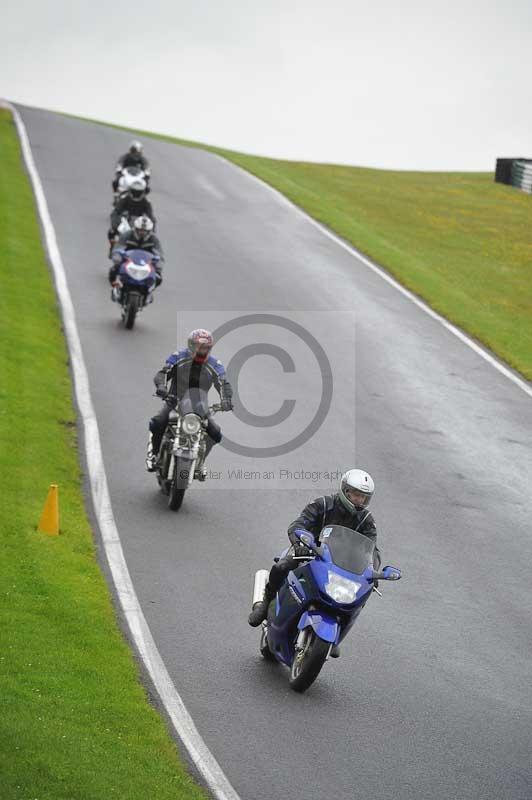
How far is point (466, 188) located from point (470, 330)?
26694mm

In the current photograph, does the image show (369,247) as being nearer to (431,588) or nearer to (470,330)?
(470,330)

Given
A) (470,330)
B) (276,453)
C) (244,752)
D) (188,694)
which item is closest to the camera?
(244,752)

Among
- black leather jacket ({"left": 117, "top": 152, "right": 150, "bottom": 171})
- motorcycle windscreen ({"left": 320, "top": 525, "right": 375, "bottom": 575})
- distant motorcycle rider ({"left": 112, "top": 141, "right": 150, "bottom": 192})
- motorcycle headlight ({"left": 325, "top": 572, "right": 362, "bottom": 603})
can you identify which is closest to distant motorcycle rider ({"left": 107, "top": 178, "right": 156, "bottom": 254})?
distant motorcycle rider ({"left": 112, "top": 141, "right": 150, "bottom": 192})

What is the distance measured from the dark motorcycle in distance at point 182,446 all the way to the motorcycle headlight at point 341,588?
5.00 meters

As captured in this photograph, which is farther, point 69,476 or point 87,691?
point 69,476

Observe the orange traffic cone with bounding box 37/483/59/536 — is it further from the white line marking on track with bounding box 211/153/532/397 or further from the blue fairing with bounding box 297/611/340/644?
the white line marking on track with bounding box 211/153/532/397

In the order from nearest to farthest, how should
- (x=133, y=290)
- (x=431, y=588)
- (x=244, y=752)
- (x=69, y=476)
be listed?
1. (x=244, y=752)
2. (x=431, y=588)
3. (x=69, y=476)
4. (x=133, y=290)

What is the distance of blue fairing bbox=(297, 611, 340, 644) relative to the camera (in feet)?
32.2

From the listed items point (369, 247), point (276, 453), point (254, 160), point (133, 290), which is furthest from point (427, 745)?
point (254, 160)

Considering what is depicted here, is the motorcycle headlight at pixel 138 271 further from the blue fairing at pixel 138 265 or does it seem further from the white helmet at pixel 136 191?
the white helmet at pixel 136 191

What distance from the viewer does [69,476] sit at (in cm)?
1546

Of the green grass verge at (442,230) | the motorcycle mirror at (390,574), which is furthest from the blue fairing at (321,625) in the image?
the green grass verge at (442,230)

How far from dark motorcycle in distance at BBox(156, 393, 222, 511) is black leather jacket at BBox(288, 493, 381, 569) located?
419 centimetres

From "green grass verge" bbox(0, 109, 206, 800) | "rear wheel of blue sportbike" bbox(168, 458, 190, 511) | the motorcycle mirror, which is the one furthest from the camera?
"rear wheel of blue sportbike" bbox(168, 458, 190, 511)
